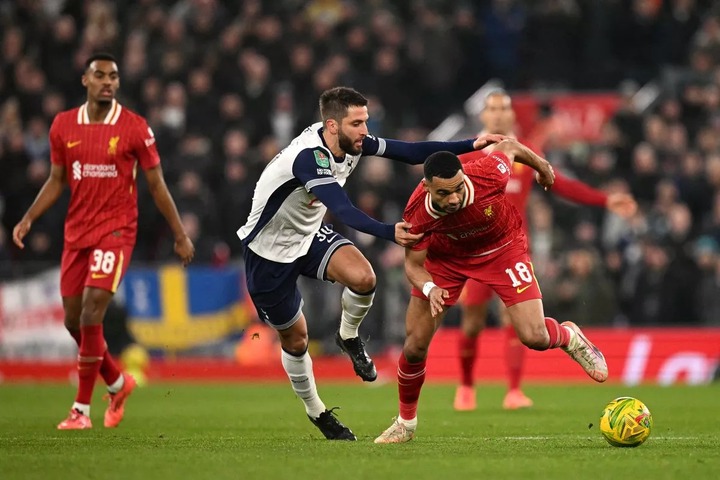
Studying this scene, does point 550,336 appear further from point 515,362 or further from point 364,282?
point 515,362

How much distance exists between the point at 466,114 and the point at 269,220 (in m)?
12.8

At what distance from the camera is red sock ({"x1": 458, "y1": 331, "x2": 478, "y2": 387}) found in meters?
13.6

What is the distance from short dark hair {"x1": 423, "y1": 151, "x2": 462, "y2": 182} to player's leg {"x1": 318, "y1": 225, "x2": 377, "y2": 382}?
131 cm

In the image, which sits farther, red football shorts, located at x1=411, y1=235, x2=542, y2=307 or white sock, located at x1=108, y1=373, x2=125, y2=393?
white sock, located at x1=108, y1=373, x2=125, y2=393

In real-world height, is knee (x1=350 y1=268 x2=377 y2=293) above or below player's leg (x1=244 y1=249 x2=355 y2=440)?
above

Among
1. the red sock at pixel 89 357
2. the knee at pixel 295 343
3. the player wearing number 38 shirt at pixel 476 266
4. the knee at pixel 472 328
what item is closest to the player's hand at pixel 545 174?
the player wearing number 38 shirt at pixel 476 266

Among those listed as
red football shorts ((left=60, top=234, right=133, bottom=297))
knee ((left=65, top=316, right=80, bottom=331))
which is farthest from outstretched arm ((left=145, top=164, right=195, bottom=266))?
knee ((left=65, top=316, right=80, bottom=331))

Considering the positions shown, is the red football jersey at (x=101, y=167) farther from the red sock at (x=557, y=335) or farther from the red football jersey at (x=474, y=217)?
the red sock at (x=557, y=335)

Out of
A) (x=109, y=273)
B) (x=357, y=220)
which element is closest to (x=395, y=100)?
(x=109, y=273)

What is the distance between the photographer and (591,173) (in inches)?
811

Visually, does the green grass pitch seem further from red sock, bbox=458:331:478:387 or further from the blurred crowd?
the blurred crowd

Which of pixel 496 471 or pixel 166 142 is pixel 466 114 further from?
pixel 496 471

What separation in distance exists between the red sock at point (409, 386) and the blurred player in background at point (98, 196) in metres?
2.54

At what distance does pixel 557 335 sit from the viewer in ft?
32.4
